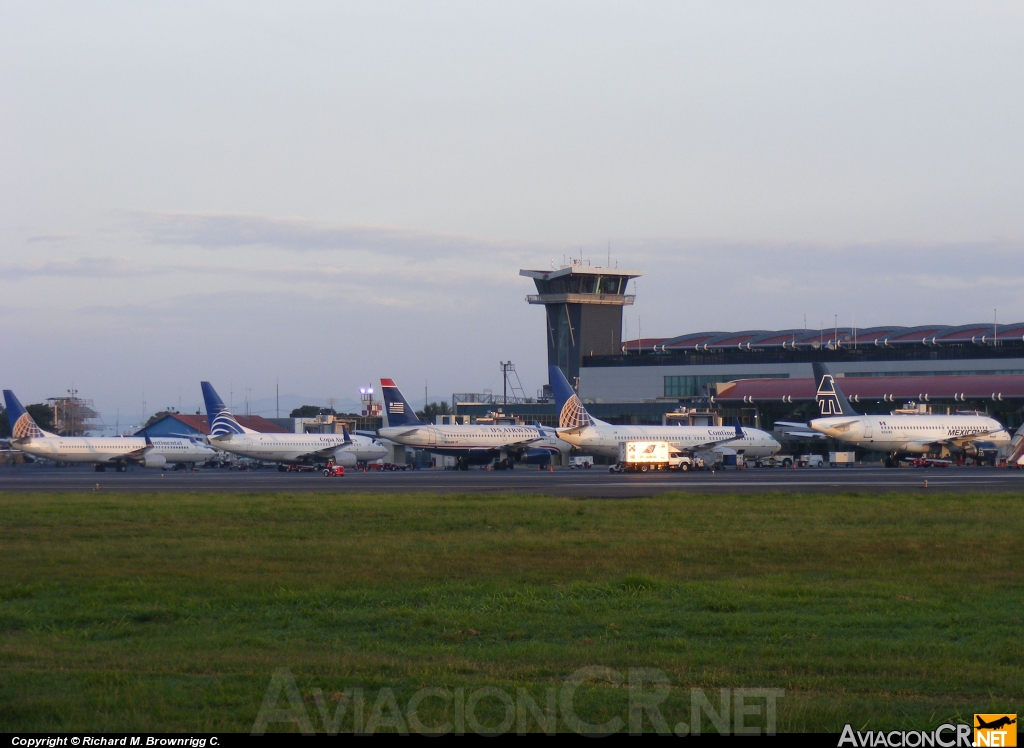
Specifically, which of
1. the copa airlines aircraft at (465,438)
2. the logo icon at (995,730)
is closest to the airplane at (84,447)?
the copa airlines aircraft at (465,438)

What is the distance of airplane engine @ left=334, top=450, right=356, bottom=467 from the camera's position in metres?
78.3

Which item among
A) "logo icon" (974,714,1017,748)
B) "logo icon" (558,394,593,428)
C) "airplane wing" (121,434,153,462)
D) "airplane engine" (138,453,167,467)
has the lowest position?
"airplane engine" (138,453,167,467)

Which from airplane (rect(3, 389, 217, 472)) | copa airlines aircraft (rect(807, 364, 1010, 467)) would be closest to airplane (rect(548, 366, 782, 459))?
copa airlines aircraft (rect(807, 364, 1010, 467))

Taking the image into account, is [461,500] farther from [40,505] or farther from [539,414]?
[539,414]

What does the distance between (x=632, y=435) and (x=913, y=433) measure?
68.7ft

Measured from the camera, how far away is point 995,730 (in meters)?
6.86

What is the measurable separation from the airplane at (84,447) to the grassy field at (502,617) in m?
58.8

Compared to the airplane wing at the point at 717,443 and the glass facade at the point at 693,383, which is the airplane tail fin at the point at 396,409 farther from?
the glass facade at the point at 693,383

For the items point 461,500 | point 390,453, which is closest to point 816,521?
point 461,500

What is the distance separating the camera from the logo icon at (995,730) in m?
6.68

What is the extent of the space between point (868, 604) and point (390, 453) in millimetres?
82332

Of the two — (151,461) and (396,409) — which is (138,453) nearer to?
(151,461)

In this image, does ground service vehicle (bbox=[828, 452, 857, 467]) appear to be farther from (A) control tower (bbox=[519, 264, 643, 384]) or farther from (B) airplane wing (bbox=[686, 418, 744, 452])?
(A) control tower (bbox=[519, 264, 643, 384])

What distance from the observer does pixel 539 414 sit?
119625 mm
